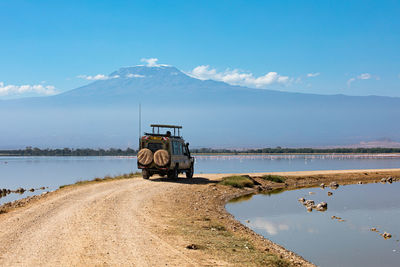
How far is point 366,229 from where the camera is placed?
1830cm

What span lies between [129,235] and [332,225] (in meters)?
9.83

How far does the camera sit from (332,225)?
1909 centimetres

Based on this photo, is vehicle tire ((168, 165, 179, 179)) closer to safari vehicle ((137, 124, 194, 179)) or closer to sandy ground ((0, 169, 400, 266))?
safari vehicle ((137, 124, 194, 179))

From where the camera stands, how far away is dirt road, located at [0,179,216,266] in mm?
10250

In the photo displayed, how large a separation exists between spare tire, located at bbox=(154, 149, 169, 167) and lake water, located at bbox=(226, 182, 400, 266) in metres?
5.51

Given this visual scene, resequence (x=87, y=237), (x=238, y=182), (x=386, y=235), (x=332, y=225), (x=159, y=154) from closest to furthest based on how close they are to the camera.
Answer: (x=87, y=237)
(x=386, y=235)
(x=332, y=225)
(x=159, y=154)
(x=238, y=182)

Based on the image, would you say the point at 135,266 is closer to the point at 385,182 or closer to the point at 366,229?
the point at 366,229

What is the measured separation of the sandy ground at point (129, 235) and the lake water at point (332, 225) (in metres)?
1.43

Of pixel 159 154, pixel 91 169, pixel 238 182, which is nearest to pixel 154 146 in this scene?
pixel 159 154

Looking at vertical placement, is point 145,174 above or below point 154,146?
below

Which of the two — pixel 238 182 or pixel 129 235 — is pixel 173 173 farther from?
pixel 129 235

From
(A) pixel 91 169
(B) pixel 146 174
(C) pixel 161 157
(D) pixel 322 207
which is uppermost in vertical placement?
(C) pixel 161 157

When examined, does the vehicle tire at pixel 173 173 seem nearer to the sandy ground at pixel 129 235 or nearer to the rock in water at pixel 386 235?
the sandy ground at pixel 129 235

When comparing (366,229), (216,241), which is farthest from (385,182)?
(216,241)
